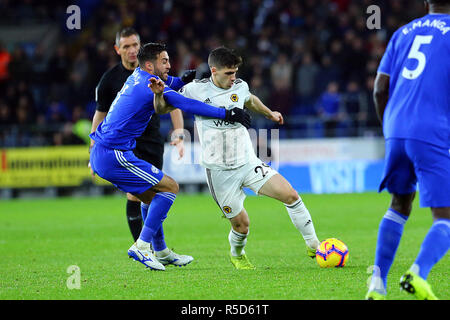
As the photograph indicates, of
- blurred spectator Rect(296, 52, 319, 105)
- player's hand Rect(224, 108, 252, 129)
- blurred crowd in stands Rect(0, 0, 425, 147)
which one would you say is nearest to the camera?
player's hand Rect(224, 108, 252, 129)

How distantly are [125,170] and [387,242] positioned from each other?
3.00m

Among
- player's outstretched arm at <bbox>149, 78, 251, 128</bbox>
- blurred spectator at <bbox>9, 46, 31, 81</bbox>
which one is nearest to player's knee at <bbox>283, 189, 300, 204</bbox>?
player's outstretched arm at <bbox>149, 78, 251, 128</bbox>

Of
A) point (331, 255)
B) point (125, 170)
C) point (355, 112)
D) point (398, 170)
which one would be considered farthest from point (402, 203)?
point (355, 112)

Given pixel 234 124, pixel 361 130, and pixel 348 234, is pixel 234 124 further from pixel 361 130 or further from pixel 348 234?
pixel 361 130

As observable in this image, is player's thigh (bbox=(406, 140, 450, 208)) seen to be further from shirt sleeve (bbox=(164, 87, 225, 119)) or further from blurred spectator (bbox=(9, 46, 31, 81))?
blurred spectator (bbox=(9, 46, 31, 81))

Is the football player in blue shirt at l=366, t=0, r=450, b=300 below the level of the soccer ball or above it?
above

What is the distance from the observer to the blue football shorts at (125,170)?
7.12 metres

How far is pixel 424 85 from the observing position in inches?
188

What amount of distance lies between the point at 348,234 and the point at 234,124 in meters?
3.39

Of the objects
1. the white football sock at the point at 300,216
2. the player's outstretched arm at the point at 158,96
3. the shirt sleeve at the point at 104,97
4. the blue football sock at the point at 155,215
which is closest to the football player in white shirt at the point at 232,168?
the white football sock at the point at 300,216

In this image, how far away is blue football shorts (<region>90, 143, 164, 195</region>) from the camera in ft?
23.4

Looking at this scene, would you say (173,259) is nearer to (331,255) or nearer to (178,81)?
(331,255)

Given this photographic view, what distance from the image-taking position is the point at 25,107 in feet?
65.9

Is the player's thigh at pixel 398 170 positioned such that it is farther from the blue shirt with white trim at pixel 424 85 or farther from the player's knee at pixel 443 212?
the player's knee at pixel 443 212
